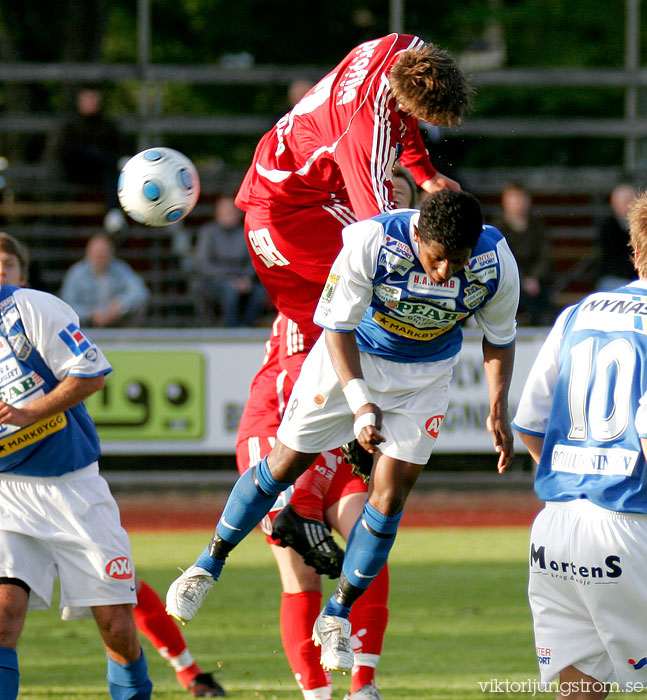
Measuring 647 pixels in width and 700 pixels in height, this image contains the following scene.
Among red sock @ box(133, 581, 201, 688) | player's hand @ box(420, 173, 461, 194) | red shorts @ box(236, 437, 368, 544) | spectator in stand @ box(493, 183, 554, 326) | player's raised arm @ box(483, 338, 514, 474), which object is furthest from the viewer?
spectator in stand @ box(493, 183, 554, 326)

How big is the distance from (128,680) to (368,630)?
120 centimetres

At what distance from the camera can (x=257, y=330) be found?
1369 centimetres

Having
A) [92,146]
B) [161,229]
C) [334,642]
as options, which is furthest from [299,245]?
[161,229]

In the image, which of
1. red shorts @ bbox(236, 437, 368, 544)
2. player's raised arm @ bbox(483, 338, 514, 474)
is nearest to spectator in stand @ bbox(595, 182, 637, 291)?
red shorts @ bbox(236, 437, 368, 544)

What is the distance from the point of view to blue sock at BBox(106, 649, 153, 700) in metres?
5.48

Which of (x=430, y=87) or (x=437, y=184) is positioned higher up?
(x=430, y=87)

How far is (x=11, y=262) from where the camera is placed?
19.0ft

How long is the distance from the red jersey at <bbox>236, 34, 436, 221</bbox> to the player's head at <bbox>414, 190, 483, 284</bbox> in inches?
16.8

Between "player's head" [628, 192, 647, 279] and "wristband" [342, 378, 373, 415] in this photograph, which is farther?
"wristband" [342, 378, 373, 415]

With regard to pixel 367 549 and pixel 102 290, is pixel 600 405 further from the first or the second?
pixel 102 290

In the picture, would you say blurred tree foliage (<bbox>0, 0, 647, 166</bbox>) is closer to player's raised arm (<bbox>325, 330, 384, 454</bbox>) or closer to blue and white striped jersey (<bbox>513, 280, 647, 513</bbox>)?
player's raised arm (<bbox>325, 330, 384, 454</bbox>)

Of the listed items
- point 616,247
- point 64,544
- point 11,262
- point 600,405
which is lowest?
point 616,247

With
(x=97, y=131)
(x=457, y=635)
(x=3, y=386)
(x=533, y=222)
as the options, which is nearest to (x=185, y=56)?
(x=97, y=131)

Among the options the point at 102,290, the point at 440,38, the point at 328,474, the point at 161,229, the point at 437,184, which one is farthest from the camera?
the point at 440,38
